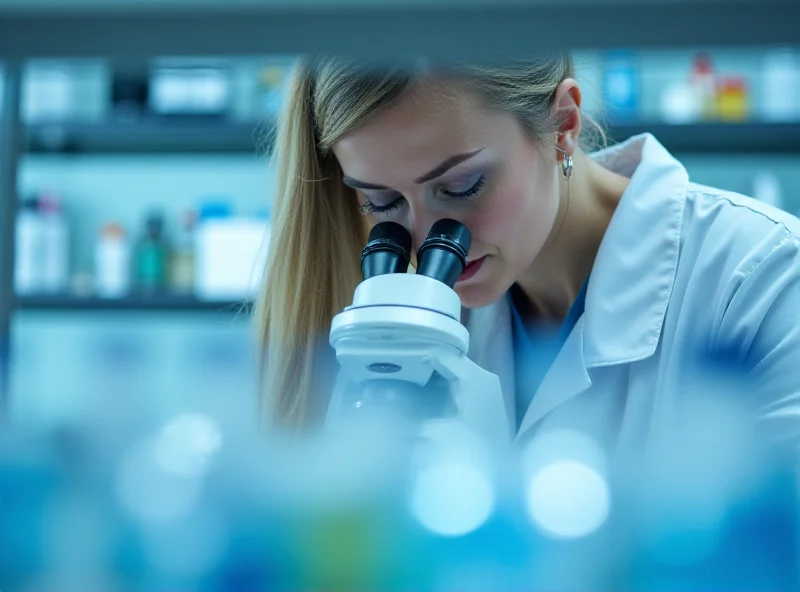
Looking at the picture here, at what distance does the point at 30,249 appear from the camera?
2883 mm

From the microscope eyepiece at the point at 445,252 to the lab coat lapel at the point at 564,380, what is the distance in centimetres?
36

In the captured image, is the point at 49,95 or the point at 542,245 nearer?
the point at 542,245

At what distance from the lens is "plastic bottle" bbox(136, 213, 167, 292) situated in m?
2.89

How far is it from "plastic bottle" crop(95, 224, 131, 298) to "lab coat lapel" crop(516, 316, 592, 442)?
6.28ft

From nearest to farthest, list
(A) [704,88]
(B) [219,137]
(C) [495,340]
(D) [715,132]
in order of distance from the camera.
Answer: (C) [495,340]
(D) [715,132]
(A) [704,88]
(B) [219,137]

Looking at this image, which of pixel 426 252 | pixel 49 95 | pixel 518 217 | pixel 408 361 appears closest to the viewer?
pixel 408 361

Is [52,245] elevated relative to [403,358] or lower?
elevated

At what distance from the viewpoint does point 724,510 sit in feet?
1.75

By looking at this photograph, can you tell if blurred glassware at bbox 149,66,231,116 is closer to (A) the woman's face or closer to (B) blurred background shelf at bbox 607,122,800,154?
(B) blurred background shelf at bbox 607,122,800,154

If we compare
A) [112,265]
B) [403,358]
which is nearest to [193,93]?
[112,265]

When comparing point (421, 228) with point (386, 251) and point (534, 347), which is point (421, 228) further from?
point (534, 347)

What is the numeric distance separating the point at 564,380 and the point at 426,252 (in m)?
0.46

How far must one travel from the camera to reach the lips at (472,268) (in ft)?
4.09

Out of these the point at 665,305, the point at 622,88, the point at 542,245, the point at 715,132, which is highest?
the point at 622,88
